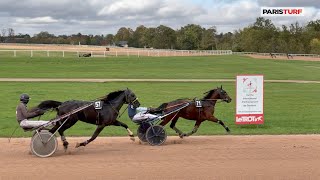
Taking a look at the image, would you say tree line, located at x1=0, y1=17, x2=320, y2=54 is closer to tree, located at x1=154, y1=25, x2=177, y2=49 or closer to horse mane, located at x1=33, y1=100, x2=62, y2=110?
tree, located at x1=154, y1=25, x2=177, y2=49

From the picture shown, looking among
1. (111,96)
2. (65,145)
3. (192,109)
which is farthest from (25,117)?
(192,109)

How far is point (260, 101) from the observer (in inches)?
598

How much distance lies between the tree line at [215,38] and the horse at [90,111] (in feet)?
339

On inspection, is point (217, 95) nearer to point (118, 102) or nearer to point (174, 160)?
point (118, 102)

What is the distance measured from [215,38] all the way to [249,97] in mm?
136339

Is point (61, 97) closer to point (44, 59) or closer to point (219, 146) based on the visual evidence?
point (219, 146)

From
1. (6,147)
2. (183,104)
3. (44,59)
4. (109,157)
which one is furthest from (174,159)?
(44,59)

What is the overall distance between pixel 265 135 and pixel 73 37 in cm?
14418

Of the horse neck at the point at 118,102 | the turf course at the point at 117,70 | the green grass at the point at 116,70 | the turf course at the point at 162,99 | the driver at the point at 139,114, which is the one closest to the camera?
the horse neck at the point at 118,102

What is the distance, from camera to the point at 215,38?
5906 inches

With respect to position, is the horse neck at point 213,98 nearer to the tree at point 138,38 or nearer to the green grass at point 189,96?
the green grass at point 189,96

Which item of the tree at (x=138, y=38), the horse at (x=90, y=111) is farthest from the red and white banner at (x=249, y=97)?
the tree at (x=138, y=38)

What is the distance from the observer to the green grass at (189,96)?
15332mm

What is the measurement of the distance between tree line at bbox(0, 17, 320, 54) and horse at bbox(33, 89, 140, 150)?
103m
